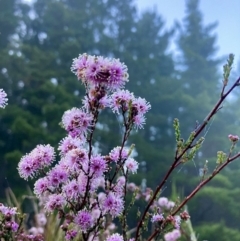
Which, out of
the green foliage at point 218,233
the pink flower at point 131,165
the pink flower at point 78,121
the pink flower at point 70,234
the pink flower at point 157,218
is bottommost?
the pink flower at point 70,234

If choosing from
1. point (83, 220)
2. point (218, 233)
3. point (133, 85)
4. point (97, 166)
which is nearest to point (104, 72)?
point (97, 166)

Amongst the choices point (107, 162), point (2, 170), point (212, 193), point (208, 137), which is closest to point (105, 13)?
point (208, 137)

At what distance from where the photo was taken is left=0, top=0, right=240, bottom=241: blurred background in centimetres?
1084

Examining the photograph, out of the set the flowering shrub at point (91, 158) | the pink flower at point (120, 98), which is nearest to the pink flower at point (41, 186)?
the flowering shrub at point (91, 158)

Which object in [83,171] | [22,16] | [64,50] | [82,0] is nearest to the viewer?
[83,171]

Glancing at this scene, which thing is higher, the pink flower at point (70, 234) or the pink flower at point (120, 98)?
the pink flower at point (120, 98)

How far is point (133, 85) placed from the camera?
1446cm

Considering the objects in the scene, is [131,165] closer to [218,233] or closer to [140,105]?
[140,105]

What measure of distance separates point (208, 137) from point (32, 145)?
21.6 ft

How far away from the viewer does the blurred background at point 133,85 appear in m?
10.8

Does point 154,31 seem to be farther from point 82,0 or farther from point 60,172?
point 60,172

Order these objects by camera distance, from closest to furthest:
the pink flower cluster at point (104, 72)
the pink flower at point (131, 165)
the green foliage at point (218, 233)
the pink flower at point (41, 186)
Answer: the pink flower cluster at point (104, 72) → the pink flower at point (41, 186) → the pink flower at point (131, 165) → the green foliage at point (218, 233)

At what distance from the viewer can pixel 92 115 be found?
827mm

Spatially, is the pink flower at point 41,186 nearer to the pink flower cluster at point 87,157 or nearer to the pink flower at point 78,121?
the pink flower cluster at point 87,157
